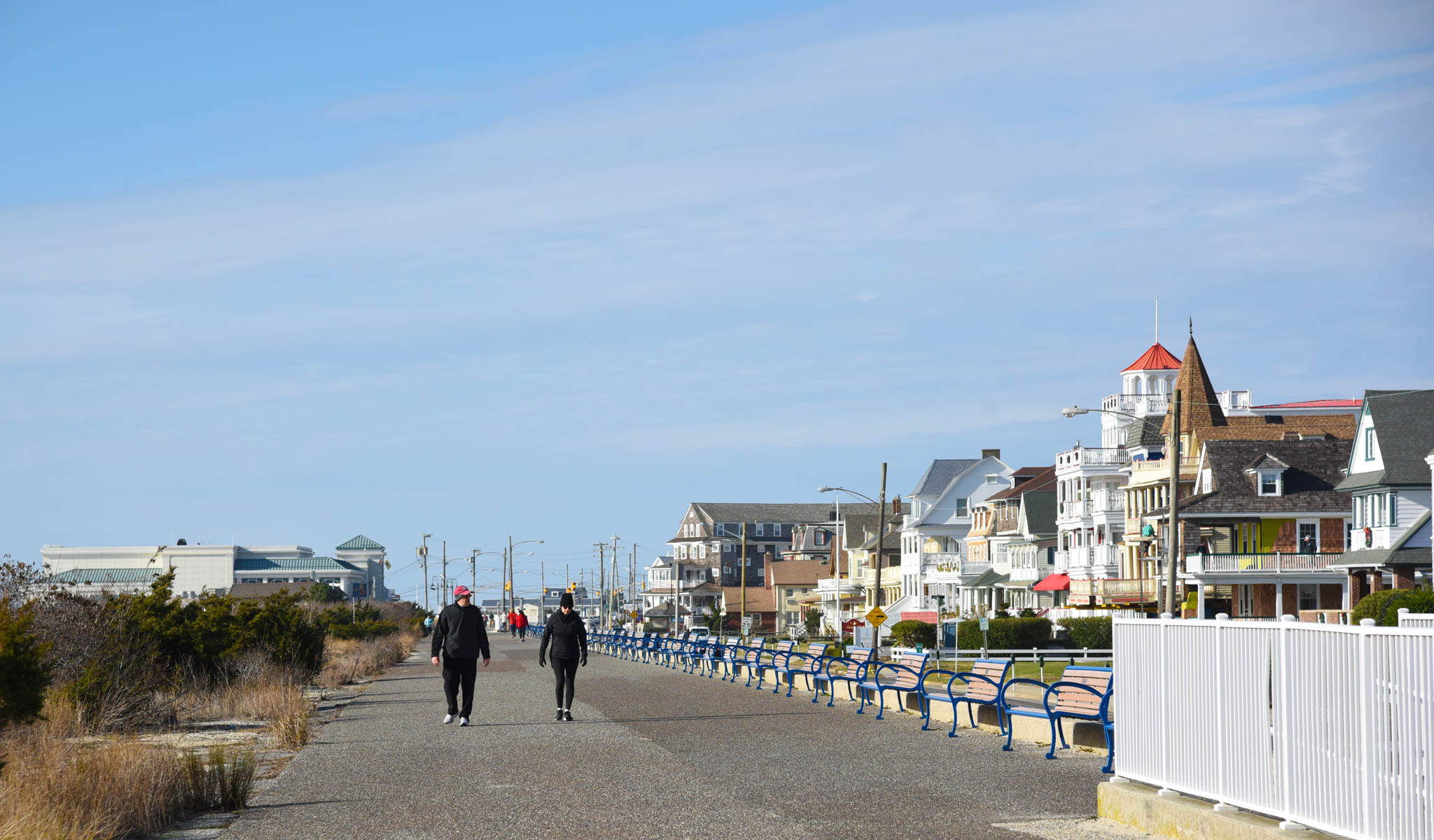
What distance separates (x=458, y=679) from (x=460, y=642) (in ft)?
3.71

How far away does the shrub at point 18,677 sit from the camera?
10.7 meters

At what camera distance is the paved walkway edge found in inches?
320

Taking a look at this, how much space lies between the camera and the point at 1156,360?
93.9 meters

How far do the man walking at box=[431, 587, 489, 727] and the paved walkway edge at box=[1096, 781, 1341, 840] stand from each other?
9.71 m

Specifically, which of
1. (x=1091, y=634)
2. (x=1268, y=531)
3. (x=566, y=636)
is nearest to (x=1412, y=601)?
(x=1091, y=634)

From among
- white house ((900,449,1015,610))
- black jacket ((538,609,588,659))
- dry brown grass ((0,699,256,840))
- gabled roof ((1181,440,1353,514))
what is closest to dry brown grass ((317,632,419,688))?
black jacket ((538,609,588,659))

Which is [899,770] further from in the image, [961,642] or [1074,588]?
[1074,588]

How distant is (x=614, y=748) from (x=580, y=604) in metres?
178

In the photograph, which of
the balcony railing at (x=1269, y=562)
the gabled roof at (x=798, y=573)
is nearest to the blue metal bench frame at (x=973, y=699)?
the balcony railing at (x=1269, y=562)

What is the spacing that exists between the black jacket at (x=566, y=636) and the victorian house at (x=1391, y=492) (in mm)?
34365

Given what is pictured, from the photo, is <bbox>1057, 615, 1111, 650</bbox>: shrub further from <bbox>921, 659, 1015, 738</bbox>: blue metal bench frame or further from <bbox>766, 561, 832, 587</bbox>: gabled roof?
<bbox>766, 561, 832, 587</bbox>: gabled roof

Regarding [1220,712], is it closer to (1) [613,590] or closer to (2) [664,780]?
(2) [664,780]

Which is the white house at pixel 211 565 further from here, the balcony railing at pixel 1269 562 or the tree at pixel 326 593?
the balcony railing at pixel 1269 562

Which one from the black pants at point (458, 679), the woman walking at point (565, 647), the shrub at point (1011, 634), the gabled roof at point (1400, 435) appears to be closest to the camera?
the black pants at point (458, 679)
